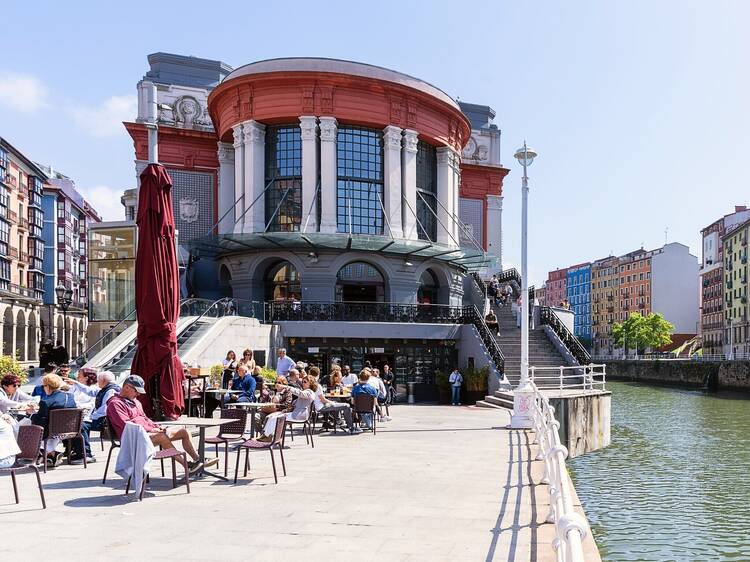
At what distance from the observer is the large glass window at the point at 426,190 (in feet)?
127

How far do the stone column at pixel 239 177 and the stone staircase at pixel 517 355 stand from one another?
48.1 feet

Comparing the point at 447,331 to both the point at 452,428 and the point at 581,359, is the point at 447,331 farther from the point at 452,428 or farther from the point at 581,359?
the point at 452,428

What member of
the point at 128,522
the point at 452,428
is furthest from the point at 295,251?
the point at 128,522

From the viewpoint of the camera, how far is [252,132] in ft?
117

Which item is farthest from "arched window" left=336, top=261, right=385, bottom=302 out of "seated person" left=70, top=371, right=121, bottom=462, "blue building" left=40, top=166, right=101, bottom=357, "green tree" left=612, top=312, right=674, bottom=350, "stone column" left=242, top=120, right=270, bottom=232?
"green tree" left=612, top=312, right=674, bottom=350

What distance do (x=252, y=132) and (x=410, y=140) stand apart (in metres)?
8.36

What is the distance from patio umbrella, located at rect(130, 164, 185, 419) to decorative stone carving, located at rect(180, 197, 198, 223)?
30738 mm

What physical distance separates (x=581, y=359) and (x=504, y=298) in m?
15.1

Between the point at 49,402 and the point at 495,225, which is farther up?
the point at 495,225

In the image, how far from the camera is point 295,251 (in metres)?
34.5

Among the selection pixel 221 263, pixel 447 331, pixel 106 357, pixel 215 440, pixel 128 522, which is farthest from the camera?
pixel 221 263

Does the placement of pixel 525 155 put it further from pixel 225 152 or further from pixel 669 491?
pixel 225 152

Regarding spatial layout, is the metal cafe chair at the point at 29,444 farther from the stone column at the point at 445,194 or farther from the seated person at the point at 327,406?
the stone column at the point at 445,194

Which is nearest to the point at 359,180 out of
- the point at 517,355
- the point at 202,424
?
the point at 517,355
